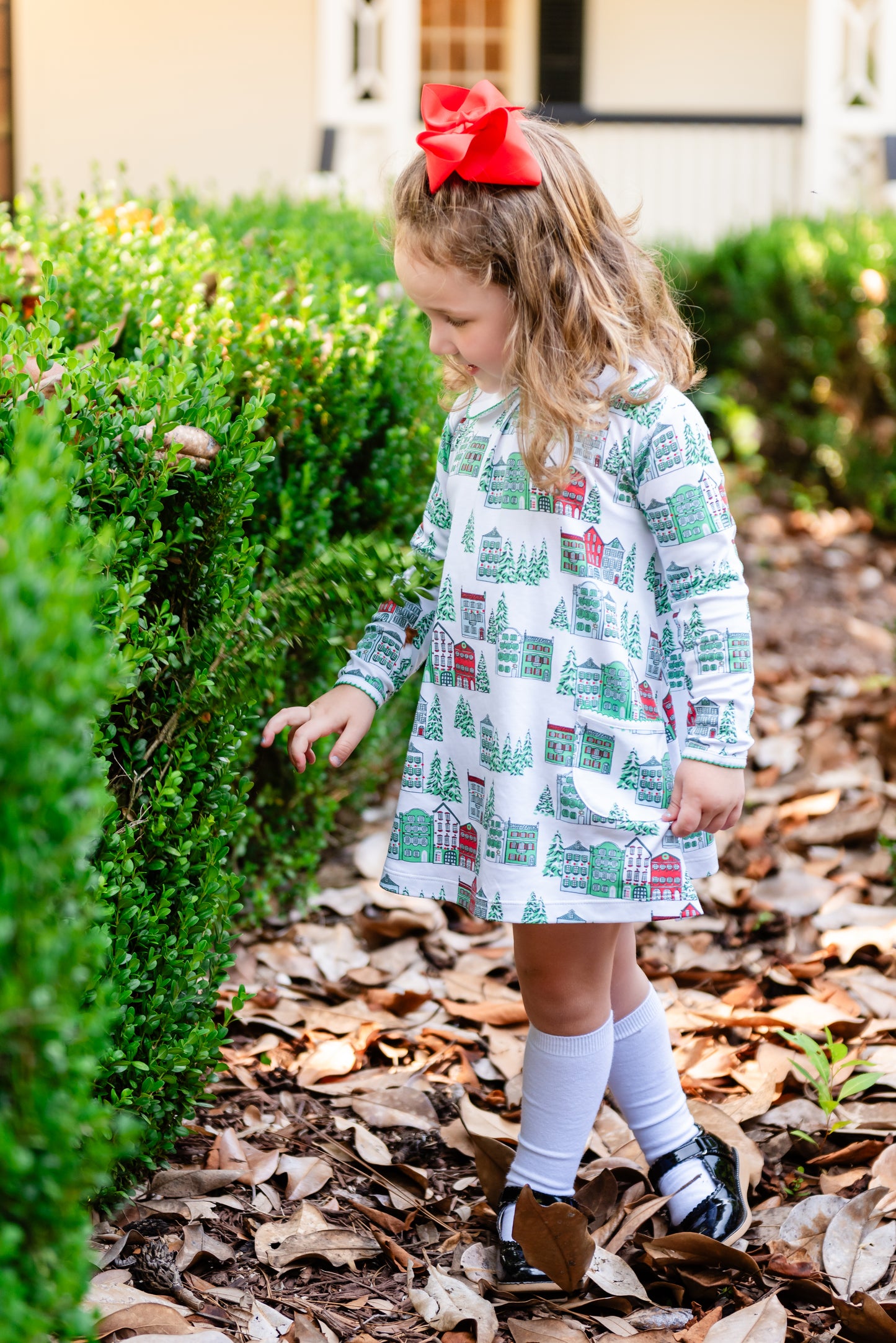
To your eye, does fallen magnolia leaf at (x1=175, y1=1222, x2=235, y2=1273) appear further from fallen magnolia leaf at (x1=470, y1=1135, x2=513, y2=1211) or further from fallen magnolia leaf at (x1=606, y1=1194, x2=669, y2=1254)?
fallen magnolia leaf at (x1=606, y1=1194, x2=669, y2=1254)

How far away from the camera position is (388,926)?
272 centimetres

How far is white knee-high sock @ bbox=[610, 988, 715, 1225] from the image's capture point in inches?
78.1

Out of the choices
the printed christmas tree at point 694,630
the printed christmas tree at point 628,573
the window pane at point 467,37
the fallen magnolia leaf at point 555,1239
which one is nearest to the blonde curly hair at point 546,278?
the printed christmas tree at point 628,573

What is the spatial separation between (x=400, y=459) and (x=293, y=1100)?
48.8 inches

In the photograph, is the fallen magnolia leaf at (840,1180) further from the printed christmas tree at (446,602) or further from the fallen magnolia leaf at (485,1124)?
the printed christmas tree at (446,602)

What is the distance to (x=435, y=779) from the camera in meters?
1.83

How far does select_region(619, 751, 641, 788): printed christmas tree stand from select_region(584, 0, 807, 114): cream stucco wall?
10.2 metres

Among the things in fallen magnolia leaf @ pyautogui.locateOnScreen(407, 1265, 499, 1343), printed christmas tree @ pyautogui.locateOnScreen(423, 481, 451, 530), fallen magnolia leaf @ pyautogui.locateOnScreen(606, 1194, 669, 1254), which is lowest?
fallen magnolia leaf @ pyautogui.locateOnScreen(606, 1194, 669, 1254)

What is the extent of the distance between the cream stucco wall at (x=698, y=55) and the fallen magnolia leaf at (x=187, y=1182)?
10.4 meters

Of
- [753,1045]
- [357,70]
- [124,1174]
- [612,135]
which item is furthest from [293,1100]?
[612,135]

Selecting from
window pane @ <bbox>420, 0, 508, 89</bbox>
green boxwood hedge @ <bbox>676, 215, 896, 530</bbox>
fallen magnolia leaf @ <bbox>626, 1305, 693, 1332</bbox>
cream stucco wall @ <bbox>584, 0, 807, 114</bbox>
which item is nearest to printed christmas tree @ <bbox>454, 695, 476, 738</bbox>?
fallen magnolia leaf @ <bbox>626, 1305, 693, 1332</bbox>

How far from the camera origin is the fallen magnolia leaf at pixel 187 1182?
185 cm

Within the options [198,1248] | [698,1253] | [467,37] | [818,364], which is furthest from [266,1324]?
[467,37]

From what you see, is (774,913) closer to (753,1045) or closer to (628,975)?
(753,1045)
